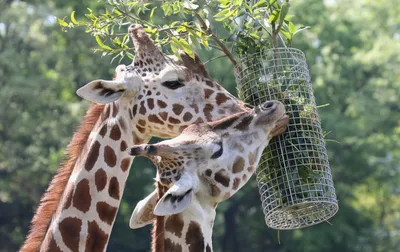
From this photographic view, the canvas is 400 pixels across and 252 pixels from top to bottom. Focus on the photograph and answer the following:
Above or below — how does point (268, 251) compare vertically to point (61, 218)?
above

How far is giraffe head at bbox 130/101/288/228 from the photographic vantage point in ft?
17.0

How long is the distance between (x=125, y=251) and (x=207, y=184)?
22697 millimetres

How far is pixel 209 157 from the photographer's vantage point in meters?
5.48

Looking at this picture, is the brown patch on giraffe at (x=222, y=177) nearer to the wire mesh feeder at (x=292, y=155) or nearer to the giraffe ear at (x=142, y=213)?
the giraffe ear at (x=142, y=213)

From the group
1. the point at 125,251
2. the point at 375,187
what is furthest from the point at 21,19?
the point at 375,187

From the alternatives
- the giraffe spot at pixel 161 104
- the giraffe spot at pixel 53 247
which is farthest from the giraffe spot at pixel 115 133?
the giraffe spot at pixel 53 247

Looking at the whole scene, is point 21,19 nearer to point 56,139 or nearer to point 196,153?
point 56,139

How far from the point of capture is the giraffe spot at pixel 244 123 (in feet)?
18.8

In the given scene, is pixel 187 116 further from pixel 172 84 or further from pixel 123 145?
pixel 123 145

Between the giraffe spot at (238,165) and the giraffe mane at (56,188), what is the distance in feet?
5.85

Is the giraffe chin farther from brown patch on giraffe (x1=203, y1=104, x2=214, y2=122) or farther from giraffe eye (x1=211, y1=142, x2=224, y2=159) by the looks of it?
brown patch on giraffe (x1=203, y1=104, x2=214, y2=122)

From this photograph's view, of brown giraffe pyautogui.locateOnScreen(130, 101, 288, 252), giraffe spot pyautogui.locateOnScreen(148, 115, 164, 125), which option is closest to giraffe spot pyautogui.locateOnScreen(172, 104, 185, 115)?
giraffe spot pyautogui.locateOnScreen(148, 115, 164, 125)

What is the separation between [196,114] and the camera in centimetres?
722

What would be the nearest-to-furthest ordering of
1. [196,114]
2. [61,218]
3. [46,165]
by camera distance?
[61,218], [196,114], [46,165]
